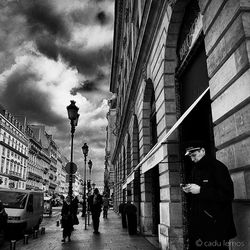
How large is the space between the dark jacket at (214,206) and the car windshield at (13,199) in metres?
11.2

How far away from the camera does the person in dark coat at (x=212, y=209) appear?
343 centimetres

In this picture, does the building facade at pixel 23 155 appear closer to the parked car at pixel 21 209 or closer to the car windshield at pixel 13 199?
the parked car at pixel 21 209

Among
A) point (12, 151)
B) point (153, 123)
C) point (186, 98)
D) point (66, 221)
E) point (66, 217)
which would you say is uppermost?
point (12, 151)

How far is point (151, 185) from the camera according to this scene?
12.8 metres

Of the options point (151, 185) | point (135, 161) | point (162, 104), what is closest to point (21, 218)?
point (151, 185)

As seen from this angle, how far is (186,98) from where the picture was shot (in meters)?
8.55

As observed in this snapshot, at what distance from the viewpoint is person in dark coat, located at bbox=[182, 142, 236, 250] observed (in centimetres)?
343

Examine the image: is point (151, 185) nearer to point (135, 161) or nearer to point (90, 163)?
point (135, 161)

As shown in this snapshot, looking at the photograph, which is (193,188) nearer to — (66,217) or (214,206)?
(214,206)

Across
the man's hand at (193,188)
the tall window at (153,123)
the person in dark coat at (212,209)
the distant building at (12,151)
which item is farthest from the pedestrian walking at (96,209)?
the distant building at (12,151)

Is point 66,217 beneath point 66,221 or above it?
above

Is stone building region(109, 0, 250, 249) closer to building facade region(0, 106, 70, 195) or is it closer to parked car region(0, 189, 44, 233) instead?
parked car region(0, 189, 44, 233)

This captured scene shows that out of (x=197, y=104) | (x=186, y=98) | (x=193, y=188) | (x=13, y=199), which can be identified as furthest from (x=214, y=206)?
(x=13, y=199)

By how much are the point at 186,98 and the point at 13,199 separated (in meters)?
9.27
